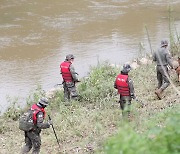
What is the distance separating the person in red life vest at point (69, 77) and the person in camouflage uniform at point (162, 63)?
78.9 inches

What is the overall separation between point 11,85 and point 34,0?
10.3m

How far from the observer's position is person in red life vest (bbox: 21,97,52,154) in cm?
739

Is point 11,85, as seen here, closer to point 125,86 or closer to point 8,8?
point 125,86

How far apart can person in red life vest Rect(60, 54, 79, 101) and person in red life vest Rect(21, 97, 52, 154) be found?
9.15 feet

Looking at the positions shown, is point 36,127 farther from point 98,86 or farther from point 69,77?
point 98,86

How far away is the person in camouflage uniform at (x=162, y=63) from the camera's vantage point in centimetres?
946

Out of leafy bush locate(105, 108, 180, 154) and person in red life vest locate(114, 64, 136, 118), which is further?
person in red life vest locate(114, 64, 136, 118)

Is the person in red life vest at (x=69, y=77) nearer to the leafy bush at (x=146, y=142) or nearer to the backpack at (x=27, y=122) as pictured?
the backpack at (x=27, y=122)

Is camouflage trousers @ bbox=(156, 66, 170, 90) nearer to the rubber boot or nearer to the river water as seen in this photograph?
the rubber boot

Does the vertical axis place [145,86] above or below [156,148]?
below

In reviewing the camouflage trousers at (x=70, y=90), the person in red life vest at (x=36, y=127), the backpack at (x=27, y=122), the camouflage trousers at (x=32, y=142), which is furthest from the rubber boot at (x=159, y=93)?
the backpack at (x=27, y=122)

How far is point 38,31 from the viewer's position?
18.1m

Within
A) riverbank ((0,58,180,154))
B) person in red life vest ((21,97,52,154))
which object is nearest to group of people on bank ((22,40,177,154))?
person in red life vest ((21,97,52,154))

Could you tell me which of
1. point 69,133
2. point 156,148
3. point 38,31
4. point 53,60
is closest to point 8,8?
point 38,31
